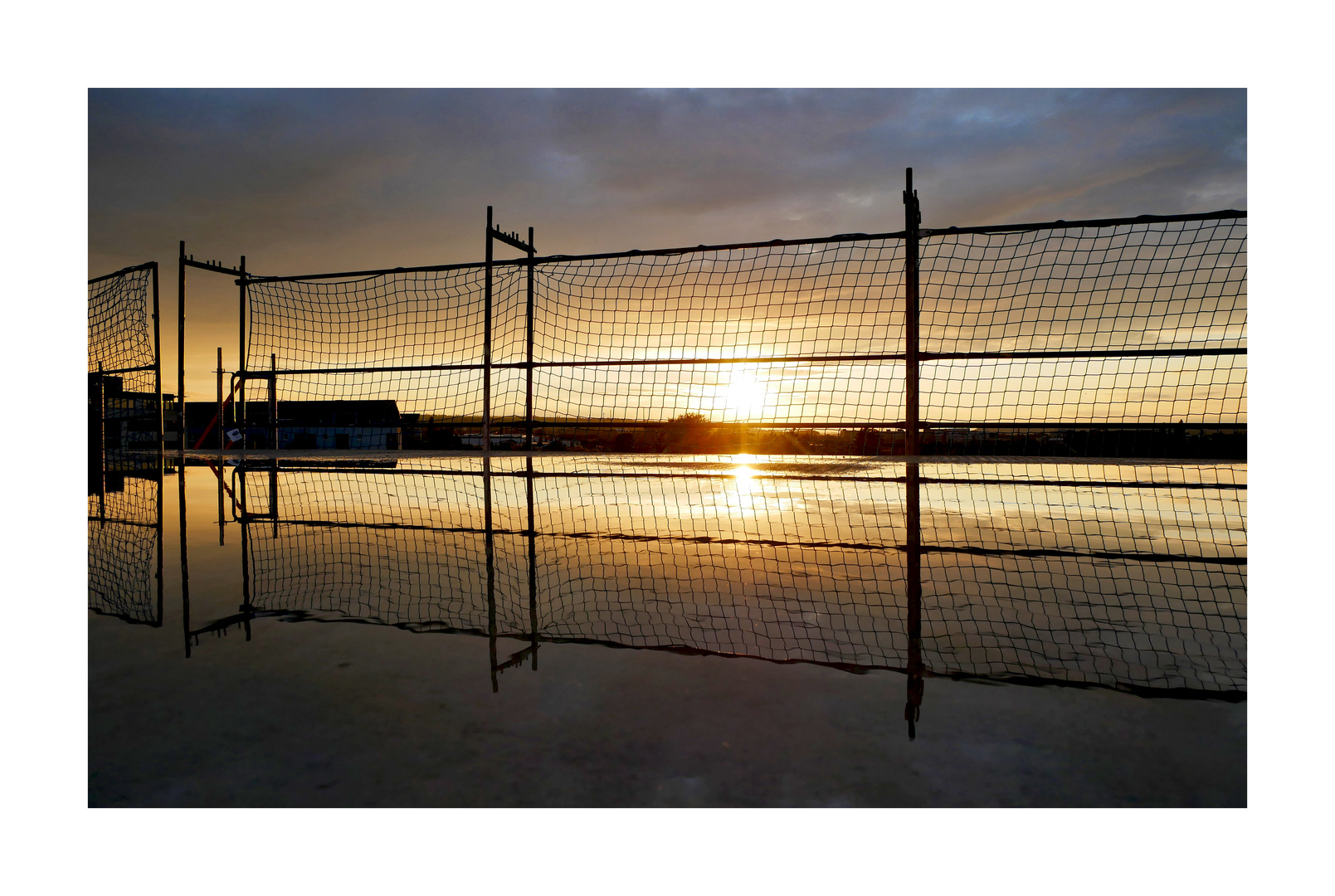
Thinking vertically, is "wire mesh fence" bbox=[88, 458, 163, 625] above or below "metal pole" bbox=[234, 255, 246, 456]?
below

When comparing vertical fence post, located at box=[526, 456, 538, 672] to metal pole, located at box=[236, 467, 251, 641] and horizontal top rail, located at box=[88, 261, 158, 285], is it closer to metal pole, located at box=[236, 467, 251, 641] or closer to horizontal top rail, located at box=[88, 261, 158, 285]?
metal pole, located at box=[236, 467, 251, 641]

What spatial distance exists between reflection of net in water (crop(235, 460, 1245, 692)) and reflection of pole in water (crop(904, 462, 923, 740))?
23 millimetres

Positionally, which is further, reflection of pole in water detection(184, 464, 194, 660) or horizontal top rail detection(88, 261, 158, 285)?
horizontal top rail detection(88, 261, 158, 285)

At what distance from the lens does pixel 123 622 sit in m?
1.72

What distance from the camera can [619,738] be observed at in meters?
1.07

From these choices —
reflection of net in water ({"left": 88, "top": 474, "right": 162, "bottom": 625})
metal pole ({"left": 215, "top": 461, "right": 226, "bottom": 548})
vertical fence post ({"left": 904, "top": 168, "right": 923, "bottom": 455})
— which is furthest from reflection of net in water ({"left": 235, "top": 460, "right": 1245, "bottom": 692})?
vertical fence post ({"left": 904, "top": 168, "right": 923, "bottom": 455})

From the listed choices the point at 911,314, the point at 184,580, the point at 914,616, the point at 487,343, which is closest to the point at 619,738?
the point at 914,616

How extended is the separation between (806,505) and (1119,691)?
255 cm

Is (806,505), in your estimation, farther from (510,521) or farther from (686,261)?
(686,261)

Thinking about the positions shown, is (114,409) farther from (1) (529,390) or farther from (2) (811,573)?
(2) (811,573)

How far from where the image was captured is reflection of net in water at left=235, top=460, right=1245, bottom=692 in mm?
1534

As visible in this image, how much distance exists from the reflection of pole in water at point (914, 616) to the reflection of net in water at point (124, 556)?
168 centimetres

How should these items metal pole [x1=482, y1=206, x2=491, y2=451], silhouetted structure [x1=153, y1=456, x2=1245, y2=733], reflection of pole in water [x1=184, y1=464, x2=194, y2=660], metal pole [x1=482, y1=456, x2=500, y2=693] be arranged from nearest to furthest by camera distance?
metal pole [x1=482, y1=456, x2=500, y2=693], silhouetted structure [x1=153, y1=456, x2=1245, y2=733], reflection of pole in water [x1=184, y1=464, x2=194, y2=660], metal pole [x1=482, y1=206, x2=491, y2=451]

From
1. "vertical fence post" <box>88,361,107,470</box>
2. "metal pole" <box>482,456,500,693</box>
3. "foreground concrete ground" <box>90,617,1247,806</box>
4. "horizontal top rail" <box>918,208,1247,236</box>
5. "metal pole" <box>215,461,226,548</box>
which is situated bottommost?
"foreground concrete ground" <box>90,617,1247,806</box>
